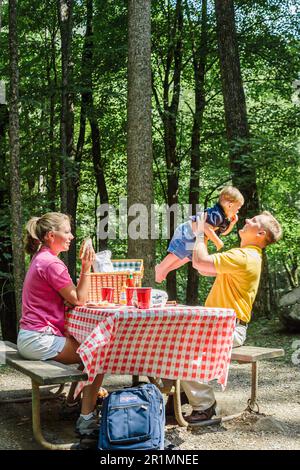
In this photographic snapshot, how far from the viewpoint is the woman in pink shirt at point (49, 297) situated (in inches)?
164

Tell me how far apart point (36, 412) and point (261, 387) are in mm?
2978

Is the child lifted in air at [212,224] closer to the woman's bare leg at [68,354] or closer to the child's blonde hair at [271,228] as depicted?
the child's blonde hair at [271,228]

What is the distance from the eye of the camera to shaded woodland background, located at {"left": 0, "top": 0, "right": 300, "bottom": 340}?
28.1 ft

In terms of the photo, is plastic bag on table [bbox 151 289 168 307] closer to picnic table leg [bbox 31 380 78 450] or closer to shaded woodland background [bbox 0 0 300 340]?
picnic table leg [bbox 31 380 78 450]

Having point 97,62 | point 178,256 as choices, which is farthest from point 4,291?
point 178,256

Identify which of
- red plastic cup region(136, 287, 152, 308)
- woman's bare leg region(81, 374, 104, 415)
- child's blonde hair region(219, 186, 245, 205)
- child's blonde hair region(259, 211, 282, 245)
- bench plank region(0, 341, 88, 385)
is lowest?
woman's bare leg region(81, 374, 104, 415)

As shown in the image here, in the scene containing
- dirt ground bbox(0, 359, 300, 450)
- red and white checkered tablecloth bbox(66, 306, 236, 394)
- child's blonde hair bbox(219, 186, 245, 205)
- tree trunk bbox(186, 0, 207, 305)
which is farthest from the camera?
tree trunk bbox(186, 0, 207, 305)

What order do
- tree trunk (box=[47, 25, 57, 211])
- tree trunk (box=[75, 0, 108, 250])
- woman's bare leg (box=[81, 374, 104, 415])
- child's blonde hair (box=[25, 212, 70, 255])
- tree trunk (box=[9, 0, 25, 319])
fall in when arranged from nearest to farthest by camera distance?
woman's bare leg (box=[81, 374, 104, 415]), child's blonde hair (box=[25, 212, 70, 255]), tree trunk (box=[9, 0, 25, 319]), tree trunk (box=[47, 25, 57, 211]), tree trunk (box=[75, 0, 108, 250])

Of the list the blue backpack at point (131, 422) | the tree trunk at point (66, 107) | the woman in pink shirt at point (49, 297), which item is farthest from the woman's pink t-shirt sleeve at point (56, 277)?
the tree trunk at point (66, 107)

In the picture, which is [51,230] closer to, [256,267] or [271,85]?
[256,267]

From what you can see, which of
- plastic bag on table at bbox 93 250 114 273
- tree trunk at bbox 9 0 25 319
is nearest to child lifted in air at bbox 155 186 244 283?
plastic bag on table at bbox 93 250 114 273

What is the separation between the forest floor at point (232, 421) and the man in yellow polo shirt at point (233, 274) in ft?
0.76

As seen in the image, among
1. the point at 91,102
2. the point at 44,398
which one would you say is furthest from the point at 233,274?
the point at 91,102

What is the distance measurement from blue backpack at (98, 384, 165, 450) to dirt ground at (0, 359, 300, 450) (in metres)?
0.54
